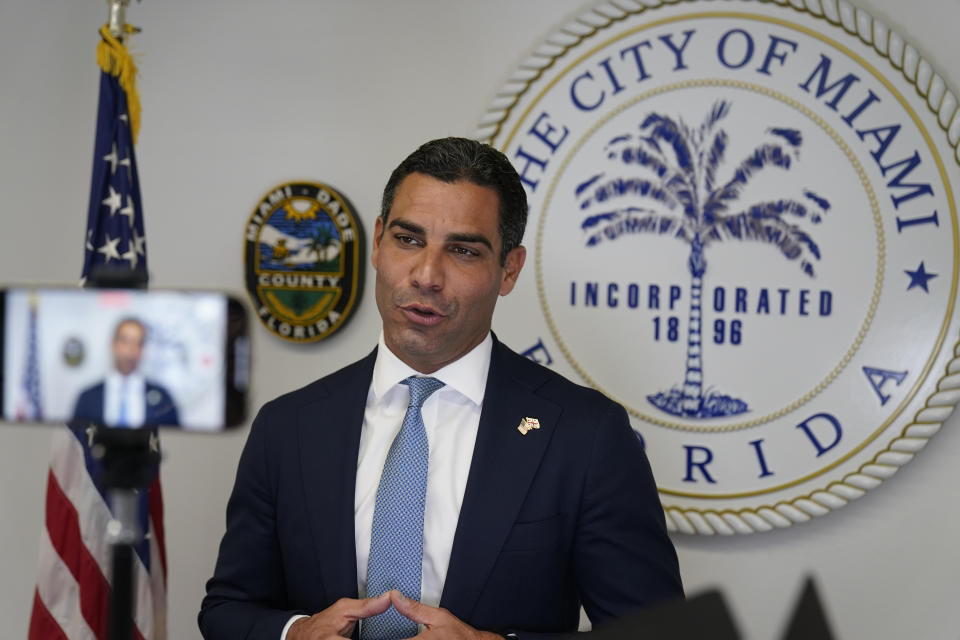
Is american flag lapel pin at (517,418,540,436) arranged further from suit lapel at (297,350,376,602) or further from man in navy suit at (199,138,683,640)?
suit lapel at (297,350,376,602)

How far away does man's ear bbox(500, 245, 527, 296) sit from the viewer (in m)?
1.80

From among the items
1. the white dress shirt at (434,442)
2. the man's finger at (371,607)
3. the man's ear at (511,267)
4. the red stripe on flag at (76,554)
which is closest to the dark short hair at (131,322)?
the man's finger at (371,607)

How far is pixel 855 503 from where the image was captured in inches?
90.4

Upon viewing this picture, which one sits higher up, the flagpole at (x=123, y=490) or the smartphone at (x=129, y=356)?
the smartphone at (x=129, y=356)

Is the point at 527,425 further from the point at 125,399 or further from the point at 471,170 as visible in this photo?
the point at 125,399

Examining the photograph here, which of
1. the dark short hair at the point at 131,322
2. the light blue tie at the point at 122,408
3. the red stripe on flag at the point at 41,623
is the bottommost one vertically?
the red stripe on flag at the point at 41,623

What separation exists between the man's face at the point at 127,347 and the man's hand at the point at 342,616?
0.76 metres

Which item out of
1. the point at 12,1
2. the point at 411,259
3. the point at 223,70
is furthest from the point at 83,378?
the point at 12,1

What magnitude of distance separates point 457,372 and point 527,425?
0.16 m

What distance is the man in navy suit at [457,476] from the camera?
1614mm

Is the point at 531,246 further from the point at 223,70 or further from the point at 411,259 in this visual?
the point at 223,70

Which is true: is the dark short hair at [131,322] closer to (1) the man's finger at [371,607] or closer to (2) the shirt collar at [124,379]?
(2) the shirt collar at [124,379]

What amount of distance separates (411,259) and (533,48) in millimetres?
1114

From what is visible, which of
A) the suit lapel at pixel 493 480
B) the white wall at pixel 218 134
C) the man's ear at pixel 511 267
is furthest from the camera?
the white wall at pixel 218 134
